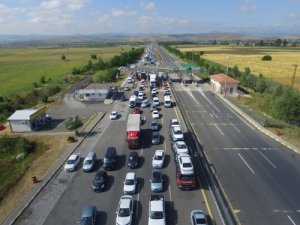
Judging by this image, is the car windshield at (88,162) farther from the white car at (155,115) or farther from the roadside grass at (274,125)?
the roadside grass at (274,125)

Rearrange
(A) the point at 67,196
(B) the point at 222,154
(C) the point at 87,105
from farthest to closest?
(C) the point at 87,105
(B) the point at 222,154
(A) the point at 67,196

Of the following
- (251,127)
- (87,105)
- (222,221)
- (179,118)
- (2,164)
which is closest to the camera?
(222,221)

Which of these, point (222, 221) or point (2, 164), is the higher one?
point (222, 221)

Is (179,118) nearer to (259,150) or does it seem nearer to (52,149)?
(259,150)

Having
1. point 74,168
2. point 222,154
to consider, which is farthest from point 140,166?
point 222,154

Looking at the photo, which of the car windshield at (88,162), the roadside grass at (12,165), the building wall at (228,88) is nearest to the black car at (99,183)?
the car windshield at (88,162)

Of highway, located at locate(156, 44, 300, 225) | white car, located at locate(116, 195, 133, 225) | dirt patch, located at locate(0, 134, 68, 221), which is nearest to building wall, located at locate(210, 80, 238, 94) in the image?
highway, located at locate(156, 44, 300, 225)

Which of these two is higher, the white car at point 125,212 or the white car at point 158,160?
the white car at point 125,212
